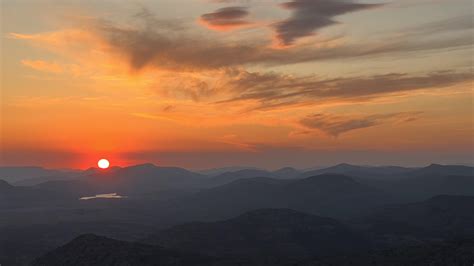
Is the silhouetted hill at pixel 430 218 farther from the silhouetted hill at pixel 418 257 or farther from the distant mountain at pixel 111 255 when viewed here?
the distant mountain at pixel 111 255

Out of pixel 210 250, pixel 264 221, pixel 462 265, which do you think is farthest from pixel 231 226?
pixel 462 265

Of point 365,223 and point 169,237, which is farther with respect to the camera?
point 365,223

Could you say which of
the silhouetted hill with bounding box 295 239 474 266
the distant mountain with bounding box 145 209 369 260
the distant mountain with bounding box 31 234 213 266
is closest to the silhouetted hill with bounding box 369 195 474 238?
the distant mountain with bounding box 145 209 369 260

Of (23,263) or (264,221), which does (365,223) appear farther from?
(23,263)

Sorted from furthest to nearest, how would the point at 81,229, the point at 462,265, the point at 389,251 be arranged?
the point at 81,229, the point at 389,251, the point at 462,265

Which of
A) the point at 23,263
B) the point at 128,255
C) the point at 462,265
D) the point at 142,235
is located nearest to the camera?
the point at 462,265

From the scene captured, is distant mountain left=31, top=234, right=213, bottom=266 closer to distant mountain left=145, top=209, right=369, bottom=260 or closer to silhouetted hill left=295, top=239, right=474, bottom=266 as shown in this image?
silhouetted hill left=295, top=239, right=474, bottom=266
